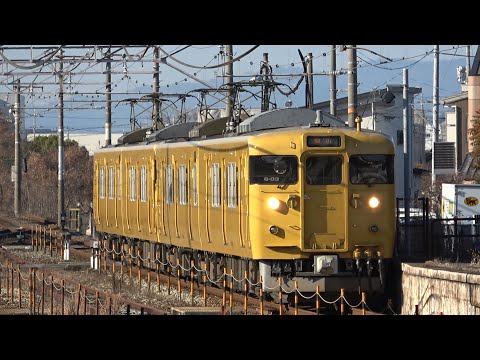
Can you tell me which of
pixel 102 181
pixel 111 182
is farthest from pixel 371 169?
pixel 102 181

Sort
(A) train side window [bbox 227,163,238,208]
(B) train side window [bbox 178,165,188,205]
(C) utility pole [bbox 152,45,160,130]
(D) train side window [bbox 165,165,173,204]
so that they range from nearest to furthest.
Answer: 1. (A) train side window [bbox 227,163,238,208]
2. (B) train side window [bbox 178,165,188,205]
3. (D) train side window [bbox 165,165,173,204]
4. (C) utility pole [bbox 152,45,160,130]

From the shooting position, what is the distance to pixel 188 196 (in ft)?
67.5

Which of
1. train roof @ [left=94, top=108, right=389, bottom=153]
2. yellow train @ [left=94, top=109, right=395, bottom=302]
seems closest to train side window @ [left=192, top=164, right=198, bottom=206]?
train roof @ [left=94, top=108, right=389, bottom=153]

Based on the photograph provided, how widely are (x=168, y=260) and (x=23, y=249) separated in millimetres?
11572

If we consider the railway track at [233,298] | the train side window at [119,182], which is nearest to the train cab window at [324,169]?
the railway track at [233,298]

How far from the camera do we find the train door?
16562 mm

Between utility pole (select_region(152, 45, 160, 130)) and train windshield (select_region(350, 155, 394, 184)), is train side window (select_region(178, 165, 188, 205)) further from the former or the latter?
utility pole (select_region(152, 45, 160, 130))

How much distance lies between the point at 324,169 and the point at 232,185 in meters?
1.52

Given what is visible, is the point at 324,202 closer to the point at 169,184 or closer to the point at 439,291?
the point at 439,291

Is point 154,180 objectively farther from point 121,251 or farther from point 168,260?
point 121,251

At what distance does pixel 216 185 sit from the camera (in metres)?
18.5

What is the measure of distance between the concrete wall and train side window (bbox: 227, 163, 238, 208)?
261 cm

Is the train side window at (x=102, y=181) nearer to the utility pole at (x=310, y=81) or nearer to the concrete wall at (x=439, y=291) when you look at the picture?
the utility pole at (x=310, y=81)
